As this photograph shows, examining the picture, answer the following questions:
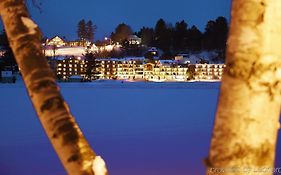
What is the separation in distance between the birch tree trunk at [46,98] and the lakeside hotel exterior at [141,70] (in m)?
65.0

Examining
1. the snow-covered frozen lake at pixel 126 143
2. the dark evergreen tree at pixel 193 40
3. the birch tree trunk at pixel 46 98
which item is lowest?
the snow-covered frozen lake at pixel 126 143

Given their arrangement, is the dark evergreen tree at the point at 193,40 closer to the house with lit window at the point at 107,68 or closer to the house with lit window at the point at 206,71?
the house with lit window at the point at 206,71

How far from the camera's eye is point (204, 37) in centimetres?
10788

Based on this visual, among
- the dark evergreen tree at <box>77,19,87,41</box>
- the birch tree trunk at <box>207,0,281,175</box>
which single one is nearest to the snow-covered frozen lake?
the birch tree trunk at <box>207,0,281,175</box>

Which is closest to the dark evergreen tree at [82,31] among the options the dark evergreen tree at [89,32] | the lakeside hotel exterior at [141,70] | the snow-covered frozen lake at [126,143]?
the dark evergreen tree at [89,32]

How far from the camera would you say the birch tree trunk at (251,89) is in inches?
50.3

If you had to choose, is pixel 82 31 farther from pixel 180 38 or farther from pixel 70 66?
pixel 70 66

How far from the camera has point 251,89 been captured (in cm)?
130

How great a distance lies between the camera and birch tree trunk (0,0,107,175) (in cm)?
158

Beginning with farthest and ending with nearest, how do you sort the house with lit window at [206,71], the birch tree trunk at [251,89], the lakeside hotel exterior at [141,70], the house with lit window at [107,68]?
the house with lit window at [206,71]
the house with lit window at [107,68]
the lakeside hotel exterior at [141,70]
the birch tree trunk at [251,89]

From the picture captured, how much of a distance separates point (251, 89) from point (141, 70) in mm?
70057

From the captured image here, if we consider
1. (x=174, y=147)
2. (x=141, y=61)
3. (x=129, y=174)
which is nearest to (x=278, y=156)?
(x=174, y=147)

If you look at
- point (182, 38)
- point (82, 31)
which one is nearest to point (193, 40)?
point (182, 38)

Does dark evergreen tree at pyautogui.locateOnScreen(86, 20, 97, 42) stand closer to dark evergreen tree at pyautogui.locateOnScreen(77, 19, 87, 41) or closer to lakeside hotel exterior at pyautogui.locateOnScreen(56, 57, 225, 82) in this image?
dark evergreen tree at pyautogui.locateOnScreen(77, 19, 87, 41)
